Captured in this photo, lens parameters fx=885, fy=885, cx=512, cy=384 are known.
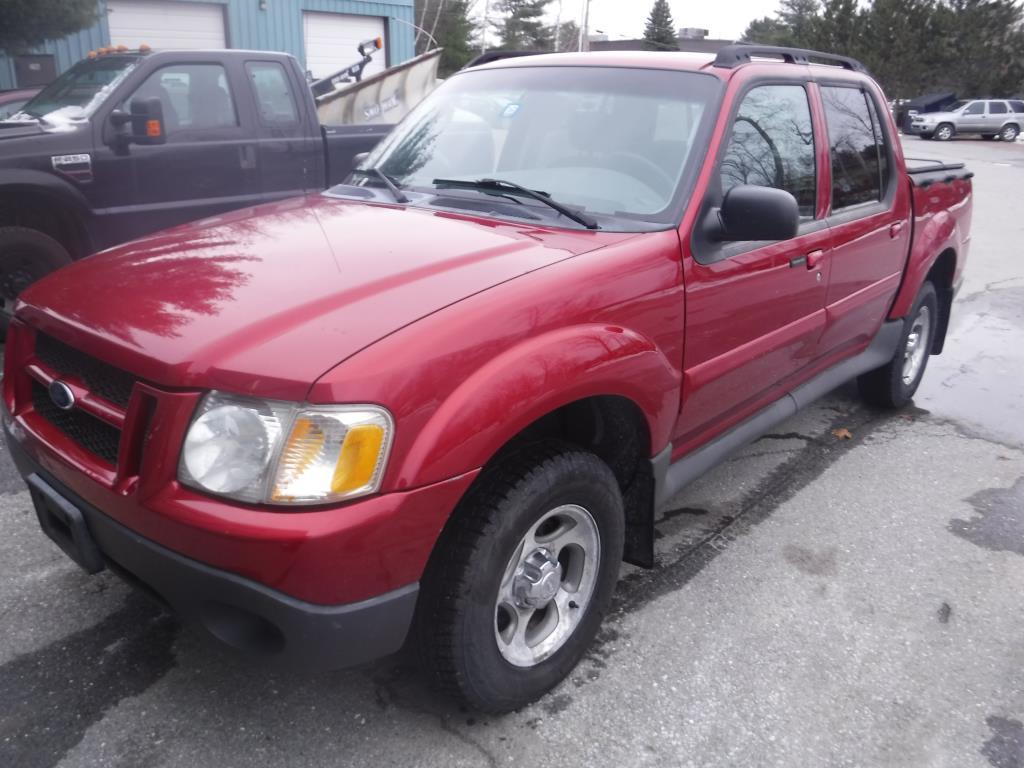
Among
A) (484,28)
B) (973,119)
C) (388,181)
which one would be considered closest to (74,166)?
(388,181)

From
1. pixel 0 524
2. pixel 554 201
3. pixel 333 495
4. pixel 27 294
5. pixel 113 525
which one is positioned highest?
pixel 554 201

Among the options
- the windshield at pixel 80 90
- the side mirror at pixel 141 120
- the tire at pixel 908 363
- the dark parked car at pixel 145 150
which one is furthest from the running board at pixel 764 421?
the windshield at pixel 80 90

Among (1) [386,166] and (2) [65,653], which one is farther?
(1) [386,166]

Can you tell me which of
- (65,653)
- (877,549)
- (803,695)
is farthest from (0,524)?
(877,549)

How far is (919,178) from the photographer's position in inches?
179

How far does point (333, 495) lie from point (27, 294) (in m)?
1.35

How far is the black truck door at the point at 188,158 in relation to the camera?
19.4 ft

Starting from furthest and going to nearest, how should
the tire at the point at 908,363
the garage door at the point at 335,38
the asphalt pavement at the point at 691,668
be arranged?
the garage door at the point at 335,38, the tire at the point at 908,363, the asphalt pavement at the point at 691,668

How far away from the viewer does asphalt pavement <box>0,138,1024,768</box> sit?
95.3 inches

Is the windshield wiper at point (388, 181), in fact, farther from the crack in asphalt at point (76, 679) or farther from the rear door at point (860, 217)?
the rear door at point (860, 217)

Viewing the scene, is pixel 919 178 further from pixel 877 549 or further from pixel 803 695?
pixel 803 695

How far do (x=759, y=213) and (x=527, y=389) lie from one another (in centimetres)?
105

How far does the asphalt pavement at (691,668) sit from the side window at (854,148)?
1.38 meters

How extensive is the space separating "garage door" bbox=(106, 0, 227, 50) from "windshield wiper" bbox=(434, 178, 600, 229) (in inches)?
574
